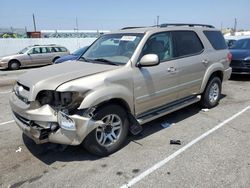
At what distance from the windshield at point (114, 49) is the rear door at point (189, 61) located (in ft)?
3.35

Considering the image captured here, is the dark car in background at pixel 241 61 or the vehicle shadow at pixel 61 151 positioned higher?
the dark car in background at pixel 241 61

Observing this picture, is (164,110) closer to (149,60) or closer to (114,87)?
(149,60)

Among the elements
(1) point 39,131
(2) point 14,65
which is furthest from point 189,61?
(2) point 14,65

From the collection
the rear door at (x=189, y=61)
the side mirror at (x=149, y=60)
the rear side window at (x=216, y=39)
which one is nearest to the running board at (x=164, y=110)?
the rear door at (x=189, y=61)

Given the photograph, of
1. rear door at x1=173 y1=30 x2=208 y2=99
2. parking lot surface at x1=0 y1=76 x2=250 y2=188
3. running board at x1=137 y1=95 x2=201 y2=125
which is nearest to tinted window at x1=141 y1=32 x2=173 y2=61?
rear door at x1=173 y1=30 x2=208 y2=99

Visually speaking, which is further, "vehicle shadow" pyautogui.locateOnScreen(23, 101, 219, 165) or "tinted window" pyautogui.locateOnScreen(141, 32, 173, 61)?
"tinted window" pyautogui.locateOnScreen(141, 32, 173, 61)

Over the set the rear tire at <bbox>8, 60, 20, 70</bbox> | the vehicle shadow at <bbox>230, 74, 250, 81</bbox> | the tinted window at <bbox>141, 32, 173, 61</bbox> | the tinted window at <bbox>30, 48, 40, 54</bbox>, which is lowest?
the rear tire at <bbox>8, 60, 20, 70</bbox>

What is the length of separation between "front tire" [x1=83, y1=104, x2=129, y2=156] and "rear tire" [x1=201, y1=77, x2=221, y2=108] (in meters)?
2.66

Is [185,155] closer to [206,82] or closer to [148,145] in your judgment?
[148,145]

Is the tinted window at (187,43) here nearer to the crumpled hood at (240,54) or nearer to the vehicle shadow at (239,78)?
the crumpled hood at (240,54)

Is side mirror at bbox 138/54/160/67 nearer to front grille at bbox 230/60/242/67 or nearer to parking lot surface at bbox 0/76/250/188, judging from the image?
parking lot surface at bbox 0/76/250/188

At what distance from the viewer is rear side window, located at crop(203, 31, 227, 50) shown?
19.7 feet

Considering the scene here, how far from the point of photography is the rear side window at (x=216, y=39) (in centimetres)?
600

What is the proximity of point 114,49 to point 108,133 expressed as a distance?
5.05 feet
